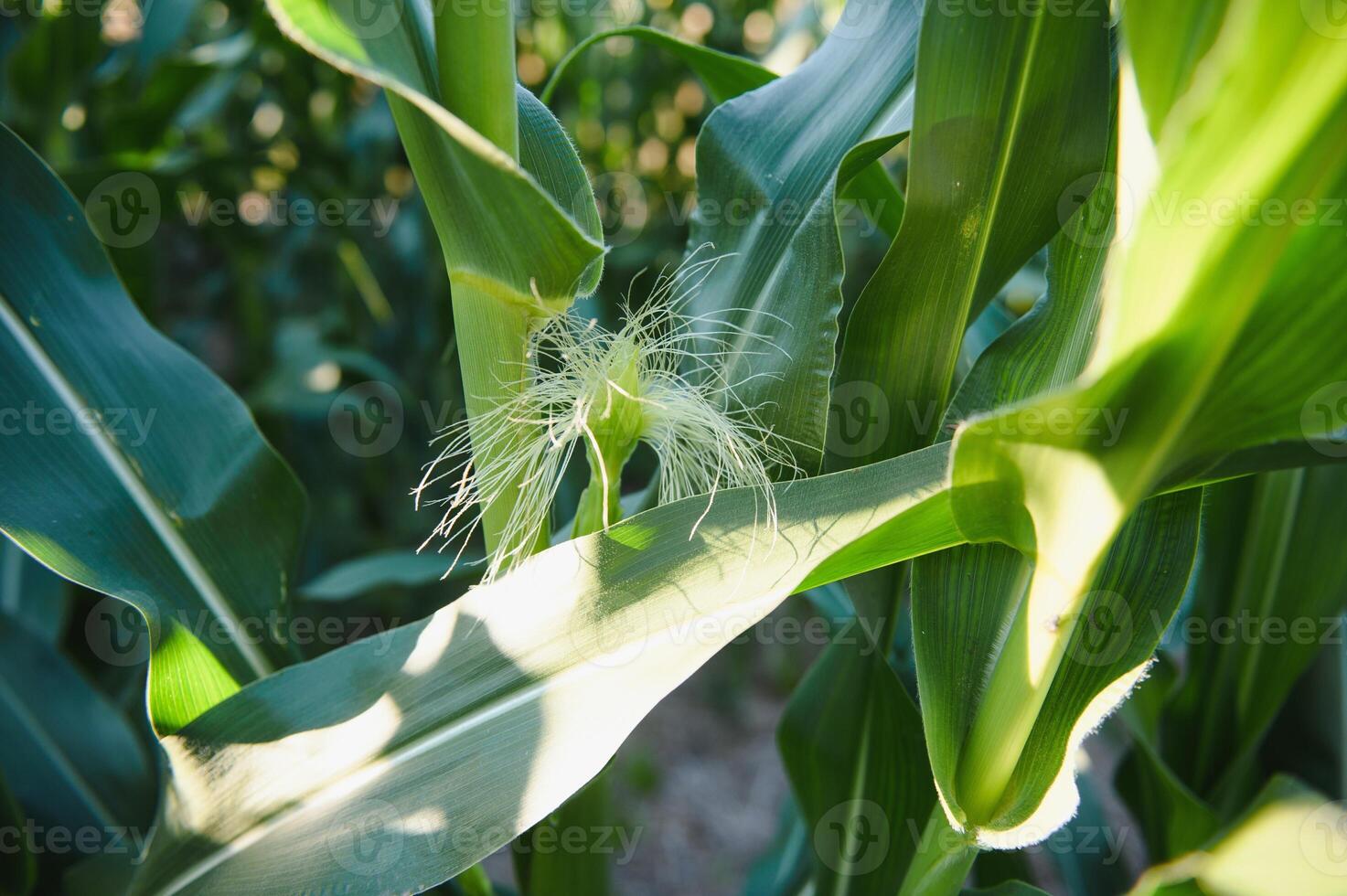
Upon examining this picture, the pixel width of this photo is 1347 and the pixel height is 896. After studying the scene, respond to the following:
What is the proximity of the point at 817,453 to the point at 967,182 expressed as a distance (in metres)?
0.20

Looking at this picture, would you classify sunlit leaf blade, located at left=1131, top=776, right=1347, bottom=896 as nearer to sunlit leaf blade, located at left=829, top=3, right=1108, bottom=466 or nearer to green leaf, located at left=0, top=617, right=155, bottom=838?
sunlit leaf blade, located at left=829, top=3, right=1108, bottom=466

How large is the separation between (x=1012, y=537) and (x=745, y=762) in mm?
1811

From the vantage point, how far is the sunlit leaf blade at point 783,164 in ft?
1.96

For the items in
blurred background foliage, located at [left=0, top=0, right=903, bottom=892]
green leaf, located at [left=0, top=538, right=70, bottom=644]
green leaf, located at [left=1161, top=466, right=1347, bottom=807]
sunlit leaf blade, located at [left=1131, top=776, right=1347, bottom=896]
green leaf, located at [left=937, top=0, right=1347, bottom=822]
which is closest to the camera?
green leaf, located at [left=937, top=0, right=1347, bottom=822]

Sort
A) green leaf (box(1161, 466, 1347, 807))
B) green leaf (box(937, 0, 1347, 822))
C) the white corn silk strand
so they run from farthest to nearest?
green leaf (box(1161, 466, 1347, 807)), the white corn silk strand, green leaf (box(937, 0, 1347, 822))

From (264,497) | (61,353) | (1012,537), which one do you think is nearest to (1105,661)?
(1012,537)

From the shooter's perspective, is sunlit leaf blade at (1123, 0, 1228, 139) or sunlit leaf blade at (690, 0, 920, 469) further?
sunlit leaf blade at (690, 0, 920, 469)

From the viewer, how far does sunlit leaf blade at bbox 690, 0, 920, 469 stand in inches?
23.5

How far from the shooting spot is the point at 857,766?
73 cm

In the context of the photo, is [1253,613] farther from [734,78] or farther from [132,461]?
[132,461]

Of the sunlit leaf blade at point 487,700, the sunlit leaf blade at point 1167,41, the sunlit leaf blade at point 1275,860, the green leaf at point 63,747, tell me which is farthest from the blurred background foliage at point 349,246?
the sunlit leaf blade at point 1167,41

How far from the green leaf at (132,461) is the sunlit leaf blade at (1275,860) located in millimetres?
681

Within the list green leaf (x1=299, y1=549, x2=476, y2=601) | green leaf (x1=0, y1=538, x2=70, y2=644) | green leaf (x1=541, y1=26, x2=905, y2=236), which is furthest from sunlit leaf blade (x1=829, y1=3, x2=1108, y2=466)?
green leaf (x1=0, y1=538, x2=70, y2=644)

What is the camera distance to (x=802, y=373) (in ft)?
1.83
